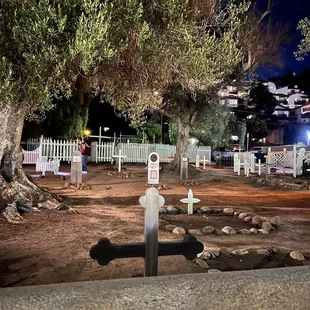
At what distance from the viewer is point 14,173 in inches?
351

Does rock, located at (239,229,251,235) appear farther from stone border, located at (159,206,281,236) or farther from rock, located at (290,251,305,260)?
rock, located at (290,251,305,260)

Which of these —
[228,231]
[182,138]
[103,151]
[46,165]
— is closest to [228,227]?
[228,231]

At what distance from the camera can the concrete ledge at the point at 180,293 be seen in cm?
211

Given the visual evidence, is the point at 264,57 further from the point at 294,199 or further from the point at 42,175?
the point at 42,175

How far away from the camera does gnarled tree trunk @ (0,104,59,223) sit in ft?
27.1

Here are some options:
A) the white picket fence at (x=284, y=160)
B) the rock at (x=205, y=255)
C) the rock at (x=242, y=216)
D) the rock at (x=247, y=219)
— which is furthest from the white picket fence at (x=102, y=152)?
the rock at (x=205, y=255)

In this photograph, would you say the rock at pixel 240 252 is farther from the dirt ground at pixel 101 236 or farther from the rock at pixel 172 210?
the rock at pixel 172 210

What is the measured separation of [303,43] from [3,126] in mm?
9543

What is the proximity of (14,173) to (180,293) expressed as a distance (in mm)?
7505

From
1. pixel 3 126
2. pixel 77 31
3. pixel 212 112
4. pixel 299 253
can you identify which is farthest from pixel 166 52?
pixel 212 112

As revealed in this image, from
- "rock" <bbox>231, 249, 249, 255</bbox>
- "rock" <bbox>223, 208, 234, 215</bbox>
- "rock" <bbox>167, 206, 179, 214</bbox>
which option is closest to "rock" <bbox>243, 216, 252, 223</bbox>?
"rock" <bbox>223, 208, 234, 215</bbox>

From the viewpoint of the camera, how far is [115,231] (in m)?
6.76

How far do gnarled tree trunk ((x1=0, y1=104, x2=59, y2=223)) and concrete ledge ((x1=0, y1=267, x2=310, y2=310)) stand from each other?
6225 mm

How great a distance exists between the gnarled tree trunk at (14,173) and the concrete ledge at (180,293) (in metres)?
6.23
